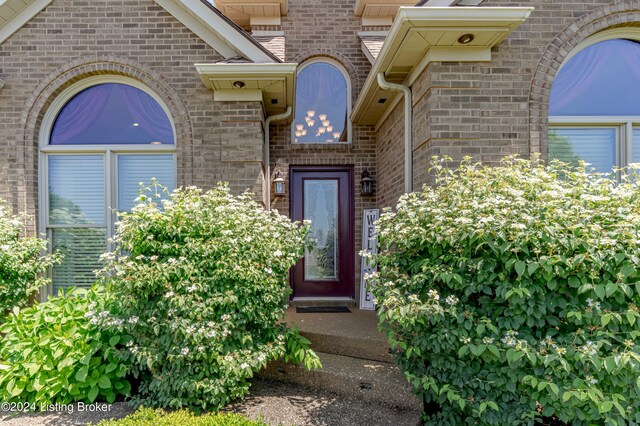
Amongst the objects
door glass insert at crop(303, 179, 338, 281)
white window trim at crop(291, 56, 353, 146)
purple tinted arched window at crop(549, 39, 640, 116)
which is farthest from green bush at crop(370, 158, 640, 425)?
white window trim at crop(291, 56, 353, 146)

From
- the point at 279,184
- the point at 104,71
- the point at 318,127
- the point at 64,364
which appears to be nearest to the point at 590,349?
the point at 64,364

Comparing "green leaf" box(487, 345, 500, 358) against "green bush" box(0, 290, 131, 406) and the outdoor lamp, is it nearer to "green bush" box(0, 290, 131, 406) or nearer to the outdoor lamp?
"green bush" box(0, 290, 131, 406)

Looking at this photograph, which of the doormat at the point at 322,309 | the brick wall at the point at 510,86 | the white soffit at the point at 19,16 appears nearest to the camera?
the brick wall at the point at 510,86

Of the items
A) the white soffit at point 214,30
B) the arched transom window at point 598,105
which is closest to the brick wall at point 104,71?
the white soffit at point 214,30

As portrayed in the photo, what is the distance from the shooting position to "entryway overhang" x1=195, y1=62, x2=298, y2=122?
4.31 m

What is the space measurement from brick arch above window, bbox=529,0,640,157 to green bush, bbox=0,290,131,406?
15.0 feet

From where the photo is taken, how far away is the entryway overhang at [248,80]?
431 centimetres

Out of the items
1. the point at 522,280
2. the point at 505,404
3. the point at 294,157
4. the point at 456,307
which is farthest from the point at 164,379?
the point at 294,157

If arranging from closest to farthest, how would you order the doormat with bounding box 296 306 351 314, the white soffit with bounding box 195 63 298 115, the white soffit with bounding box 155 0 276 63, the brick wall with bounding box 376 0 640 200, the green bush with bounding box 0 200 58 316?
1. the brick wall with bounding box 376 0 640 200
2. the green bush with bounding box 0 200 58 316
3. the white soffit with bounding box 195 63 298 115
4. the white soffit with bounding box 155 0 276 63
5. the doormat with bounding box 296 306 351 314

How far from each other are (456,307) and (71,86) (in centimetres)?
531

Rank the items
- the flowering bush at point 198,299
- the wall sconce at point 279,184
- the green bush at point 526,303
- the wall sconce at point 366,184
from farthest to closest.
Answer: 1. the wall sconce at point 366,184
2. the wall sconce at point 279,184
3. the flowering bush at point 198,299
4. the green bush at point 526,303

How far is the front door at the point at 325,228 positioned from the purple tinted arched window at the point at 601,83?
3122 millimetres

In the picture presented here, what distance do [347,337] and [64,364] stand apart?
2.65 m

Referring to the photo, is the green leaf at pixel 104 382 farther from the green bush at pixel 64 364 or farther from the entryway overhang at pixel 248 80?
the entryway overhang at pixel 248 80
